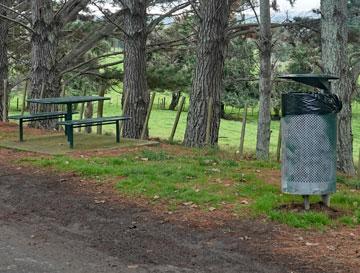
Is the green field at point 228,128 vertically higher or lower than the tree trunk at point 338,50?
lower

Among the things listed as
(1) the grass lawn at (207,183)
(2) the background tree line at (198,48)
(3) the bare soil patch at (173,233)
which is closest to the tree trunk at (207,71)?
(2) the background tree line at (198,48)

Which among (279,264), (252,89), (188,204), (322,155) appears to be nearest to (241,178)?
(188,204)

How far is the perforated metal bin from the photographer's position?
233 inches

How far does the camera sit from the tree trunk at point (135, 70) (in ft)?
48.4

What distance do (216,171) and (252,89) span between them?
3051cm

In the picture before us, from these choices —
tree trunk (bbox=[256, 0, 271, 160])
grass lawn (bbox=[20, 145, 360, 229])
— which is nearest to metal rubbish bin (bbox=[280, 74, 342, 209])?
grass lawn (bbox=[20, 145, 360, 229])

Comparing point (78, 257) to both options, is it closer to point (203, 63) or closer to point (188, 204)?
point (188, 204)

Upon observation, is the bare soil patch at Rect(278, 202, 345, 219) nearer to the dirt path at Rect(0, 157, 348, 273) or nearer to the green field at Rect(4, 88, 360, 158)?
the dirt path at Rect(0, 157, 348, 273)

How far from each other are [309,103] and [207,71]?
6.79 metres

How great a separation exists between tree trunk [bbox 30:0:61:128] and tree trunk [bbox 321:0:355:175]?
27.2 ft

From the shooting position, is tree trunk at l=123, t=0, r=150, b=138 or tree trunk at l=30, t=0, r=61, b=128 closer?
tree trunk at l=123, t=0, r=150, b=138

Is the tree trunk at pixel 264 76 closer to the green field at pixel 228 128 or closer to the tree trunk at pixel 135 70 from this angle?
the tree trunk at pixel 135 70

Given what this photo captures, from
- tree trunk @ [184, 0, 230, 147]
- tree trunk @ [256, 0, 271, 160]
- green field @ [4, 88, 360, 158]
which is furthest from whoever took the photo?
green field @ [4, 88, 360, 158]

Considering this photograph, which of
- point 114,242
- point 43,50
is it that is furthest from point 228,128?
point 114,242
